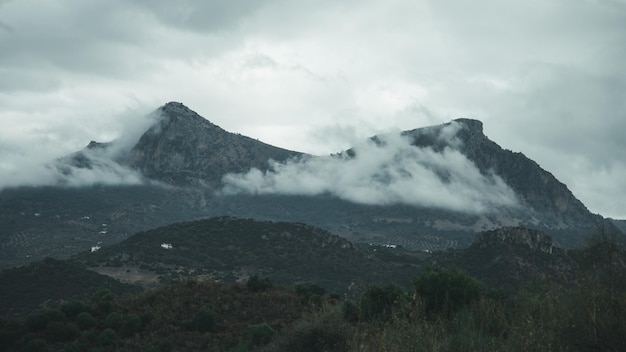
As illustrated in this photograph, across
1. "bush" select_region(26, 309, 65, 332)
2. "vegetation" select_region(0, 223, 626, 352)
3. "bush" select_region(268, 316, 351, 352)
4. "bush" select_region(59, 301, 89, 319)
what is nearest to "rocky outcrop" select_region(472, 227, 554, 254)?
"vegetation" select_region(0, 223, 626, 352)

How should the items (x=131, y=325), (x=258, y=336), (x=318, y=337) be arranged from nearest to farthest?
(x=318, y=337) → (x=258, y=336) → (x=131, y=325)

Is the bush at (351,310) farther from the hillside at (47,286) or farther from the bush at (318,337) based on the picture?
the hillside at (47,286)

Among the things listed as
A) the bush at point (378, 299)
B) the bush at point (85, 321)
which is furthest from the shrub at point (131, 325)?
the bush at point (378, 299)

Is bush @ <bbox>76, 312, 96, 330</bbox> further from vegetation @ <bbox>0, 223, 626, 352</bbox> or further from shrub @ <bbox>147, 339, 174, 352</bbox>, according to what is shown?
shrub @ <bbox>147, 339, 174, 352</bbox>

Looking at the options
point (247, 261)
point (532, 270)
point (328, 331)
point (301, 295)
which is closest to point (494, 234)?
point (532, 270)

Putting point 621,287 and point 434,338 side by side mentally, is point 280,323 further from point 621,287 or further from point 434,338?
point 621,287

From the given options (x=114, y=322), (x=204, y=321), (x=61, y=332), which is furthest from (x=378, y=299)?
(x=61, y=332)

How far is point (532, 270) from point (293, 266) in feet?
164

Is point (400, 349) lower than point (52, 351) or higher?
higher

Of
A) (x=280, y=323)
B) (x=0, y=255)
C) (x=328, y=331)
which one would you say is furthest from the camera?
(x=0, y=255)

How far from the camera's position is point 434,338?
1188 cm

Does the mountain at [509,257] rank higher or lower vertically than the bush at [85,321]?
higher

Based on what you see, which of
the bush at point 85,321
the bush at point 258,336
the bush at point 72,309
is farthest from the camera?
the bush at point 72,309

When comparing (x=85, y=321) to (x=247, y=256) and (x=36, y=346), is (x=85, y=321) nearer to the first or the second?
(x=36, y=346)
